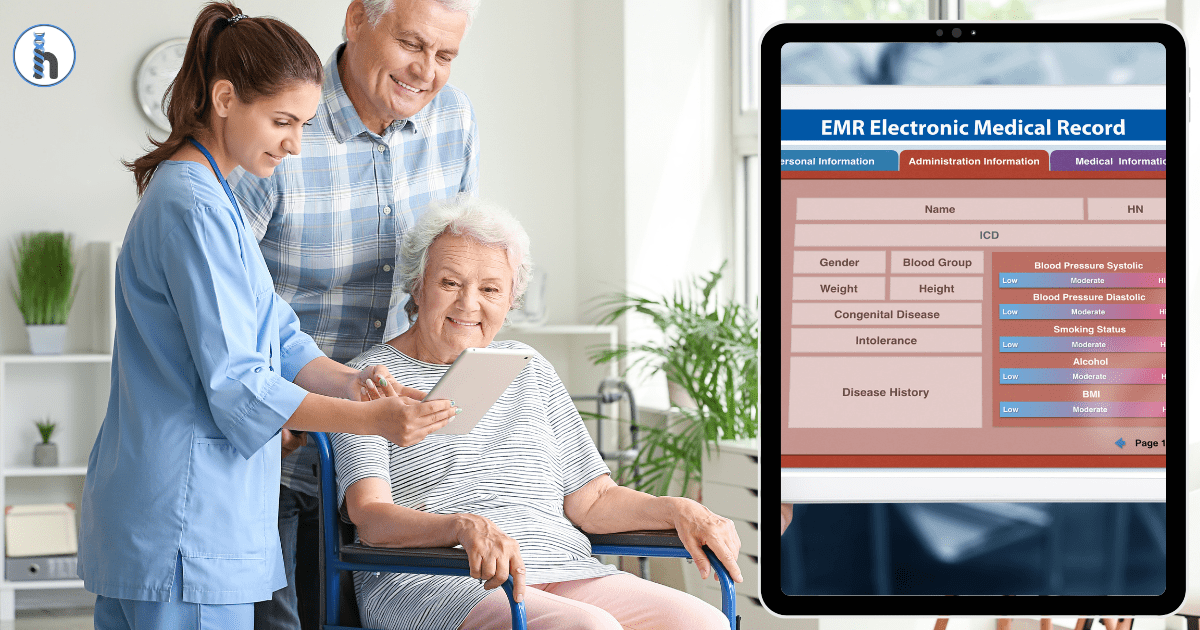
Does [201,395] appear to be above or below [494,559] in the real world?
above

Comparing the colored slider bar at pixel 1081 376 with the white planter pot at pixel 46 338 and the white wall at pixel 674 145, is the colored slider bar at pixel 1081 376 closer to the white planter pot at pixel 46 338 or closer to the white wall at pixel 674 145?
the white wall at pixel 674 145

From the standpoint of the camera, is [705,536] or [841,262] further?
[705,536]

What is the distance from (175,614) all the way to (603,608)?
0.66 meters

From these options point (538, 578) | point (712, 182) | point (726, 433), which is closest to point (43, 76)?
point (712, 182)

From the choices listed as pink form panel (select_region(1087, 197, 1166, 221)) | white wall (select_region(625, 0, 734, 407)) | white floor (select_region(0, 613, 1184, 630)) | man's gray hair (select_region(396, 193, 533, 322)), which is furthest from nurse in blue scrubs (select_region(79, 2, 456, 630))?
white wall (select_region(625, 0, 734, 407))

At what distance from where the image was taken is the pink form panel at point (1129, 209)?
66 cm

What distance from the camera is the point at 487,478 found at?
173 centimetres

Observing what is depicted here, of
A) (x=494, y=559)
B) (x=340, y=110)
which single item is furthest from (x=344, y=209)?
(x=494, y=559)

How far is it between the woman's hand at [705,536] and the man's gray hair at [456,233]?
0.55 metres

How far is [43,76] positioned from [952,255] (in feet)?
14.3

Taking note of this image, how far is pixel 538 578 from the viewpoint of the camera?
1.63 meters

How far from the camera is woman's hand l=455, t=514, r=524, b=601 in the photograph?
1.39 metres

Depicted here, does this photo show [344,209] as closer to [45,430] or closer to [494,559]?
[494,559]

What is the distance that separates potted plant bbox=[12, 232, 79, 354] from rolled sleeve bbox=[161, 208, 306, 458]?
127 inches
